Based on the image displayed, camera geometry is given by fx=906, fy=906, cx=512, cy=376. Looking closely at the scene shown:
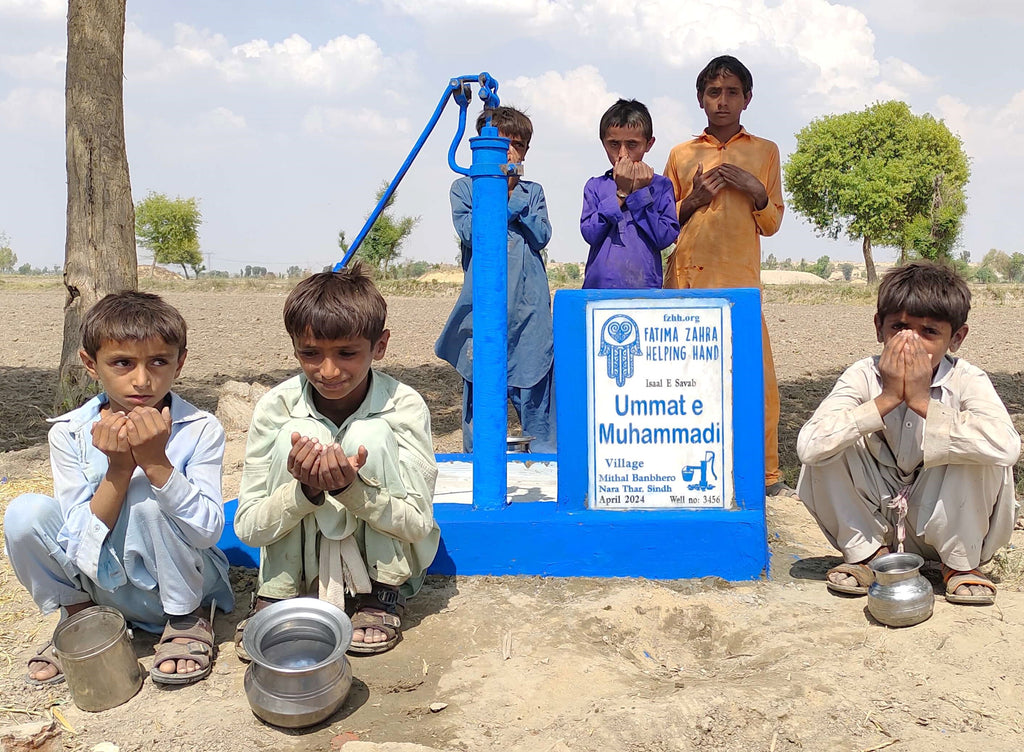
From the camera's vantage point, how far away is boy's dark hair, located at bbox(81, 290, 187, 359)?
101 inches

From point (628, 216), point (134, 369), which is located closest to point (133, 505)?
point (134, 369)

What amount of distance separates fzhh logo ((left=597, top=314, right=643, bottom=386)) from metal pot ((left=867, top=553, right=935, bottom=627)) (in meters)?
1.05

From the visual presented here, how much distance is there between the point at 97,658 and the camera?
91.7 inches

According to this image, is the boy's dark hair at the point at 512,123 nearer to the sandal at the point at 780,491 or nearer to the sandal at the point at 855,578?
the sandal at the point at 780,491

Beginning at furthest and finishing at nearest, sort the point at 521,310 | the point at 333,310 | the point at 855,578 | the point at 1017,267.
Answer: the point at 1017,267
the point at 521,310
the point at 855,578
the point at 333,310

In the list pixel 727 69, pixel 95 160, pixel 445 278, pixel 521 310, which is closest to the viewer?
pixel 727 69

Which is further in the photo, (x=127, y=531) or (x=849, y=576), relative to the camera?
(x=849, y=576)

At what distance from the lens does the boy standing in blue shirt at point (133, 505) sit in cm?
243

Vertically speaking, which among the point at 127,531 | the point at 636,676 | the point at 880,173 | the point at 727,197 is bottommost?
the point at 636,676

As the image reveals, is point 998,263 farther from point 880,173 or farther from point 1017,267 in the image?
point 880,173

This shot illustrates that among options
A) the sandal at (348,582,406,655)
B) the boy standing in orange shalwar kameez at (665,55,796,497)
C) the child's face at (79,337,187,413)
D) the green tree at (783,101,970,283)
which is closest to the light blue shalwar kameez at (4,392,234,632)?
the child's face at (79,337,187,413)

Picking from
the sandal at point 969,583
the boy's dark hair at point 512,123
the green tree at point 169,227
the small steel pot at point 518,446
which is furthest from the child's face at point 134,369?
the green tree at point 169,227

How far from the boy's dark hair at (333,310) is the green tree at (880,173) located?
34432 millimetres

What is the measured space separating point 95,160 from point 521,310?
9.15 ft
